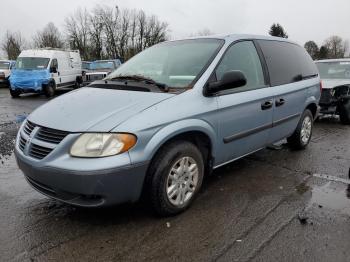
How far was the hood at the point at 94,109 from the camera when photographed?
123 inches

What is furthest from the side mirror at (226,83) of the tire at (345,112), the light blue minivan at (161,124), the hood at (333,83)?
the hood at (333,83)

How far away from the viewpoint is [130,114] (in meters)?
3.20

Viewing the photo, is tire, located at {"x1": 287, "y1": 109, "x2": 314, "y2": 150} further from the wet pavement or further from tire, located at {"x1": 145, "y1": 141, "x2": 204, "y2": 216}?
tire, located at {"x1": 145, "y1": 141, "x2": 204, "y2": 216}

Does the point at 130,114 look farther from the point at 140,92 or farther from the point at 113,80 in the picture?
the point at 113,80

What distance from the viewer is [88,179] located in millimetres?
2934

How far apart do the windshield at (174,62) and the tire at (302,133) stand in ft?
7.83

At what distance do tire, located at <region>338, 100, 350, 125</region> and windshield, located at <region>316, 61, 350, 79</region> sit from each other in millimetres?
1320

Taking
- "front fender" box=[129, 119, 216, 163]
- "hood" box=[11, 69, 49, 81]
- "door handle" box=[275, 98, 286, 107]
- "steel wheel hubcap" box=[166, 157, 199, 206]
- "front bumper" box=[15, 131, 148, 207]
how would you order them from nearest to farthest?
"front bumper" box=[15, 131, 148, 207]
"front fender" box=[129, 119, 216, 163]
"steel wheel hubcap" box=[166, 157, 199, 206]
"door handle" box=[275, 98, 286, 107]
"hood" box=[11, 69, 49, 81]

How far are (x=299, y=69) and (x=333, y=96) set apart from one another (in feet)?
12.9

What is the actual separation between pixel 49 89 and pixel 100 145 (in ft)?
49.5

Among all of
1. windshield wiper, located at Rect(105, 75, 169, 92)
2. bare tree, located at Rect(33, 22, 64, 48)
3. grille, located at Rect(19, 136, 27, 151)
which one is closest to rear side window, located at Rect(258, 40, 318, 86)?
windshield wiper, located at Rect(105, 75, 169, 92)

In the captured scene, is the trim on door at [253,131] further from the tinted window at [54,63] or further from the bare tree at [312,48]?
the bare tree at [312,48]

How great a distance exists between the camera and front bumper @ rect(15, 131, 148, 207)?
9.66ft

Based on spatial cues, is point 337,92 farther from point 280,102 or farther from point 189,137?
point 189,137
